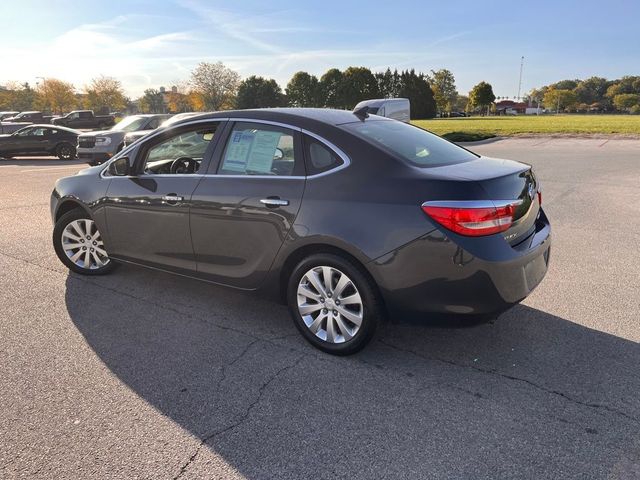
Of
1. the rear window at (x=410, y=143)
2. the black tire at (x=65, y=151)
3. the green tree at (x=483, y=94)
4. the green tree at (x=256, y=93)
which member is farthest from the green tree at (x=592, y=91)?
the rear window at (x=410, y=143)

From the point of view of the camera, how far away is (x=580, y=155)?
53.1ft

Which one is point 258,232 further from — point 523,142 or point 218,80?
point 218,80

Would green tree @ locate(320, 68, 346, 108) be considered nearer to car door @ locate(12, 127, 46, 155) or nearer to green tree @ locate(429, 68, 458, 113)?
green tree @ locate(429, 68, 458, 113)

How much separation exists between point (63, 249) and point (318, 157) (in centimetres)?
316

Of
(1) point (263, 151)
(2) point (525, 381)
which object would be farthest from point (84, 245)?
(2) point (525, 381)

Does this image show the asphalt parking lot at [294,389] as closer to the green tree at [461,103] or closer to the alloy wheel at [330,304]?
the alloy wheel at [330,304]

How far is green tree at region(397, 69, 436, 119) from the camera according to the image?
275 ft

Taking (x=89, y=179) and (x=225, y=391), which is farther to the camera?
(x=89, y=179)

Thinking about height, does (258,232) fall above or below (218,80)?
below

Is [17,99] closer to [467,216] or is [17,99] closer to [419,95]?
[419,95]

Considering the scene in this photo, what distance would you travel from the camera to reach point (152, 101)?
12450cm

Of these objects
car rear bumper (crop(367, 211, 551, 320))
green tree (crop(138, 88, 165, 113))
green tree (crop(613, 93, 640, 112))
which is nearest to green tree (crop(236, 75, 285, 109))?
green tree (crop(138, 88, 165, 113))

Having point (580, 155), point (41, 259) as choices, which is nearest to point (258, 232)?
point (41, 259)

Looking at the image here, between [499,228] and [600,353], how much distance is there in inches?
49.6
